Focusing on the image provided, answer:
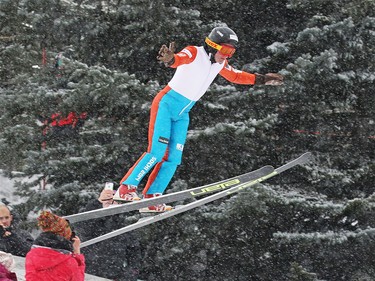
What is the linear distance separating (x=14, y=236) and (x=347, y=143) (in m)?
4.56

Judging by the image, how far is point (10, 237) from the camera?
6746 mm

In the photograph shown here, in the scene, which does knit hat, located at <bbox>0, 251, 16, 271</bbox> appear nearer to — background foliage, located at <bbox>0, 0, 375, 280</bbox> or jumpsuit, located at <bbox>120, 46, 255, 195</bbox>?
jumpsuit, located at <bbox>120, 46, 255, 195</bbox>

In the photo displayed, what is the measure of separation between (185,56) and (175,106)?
1.69ft

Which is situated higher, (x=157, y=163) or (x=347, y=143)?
(x=157, y=163)

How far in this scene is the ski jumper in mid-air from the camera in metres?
5.92

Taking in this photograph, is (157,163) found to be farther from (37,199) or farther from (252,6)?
(252,6)

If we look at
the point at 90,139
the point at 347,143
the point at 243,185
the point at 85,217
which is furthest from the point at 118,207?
the point at 347,143

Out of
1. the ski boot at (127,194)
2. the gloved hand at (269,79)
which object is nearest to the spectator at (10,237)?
the ski boot at (127,194)

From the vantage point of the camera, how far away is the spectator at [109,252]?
7.05 meters

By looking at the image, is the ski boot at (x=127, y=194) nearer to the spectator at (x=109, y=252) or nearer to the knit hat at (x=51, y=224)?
the spectator at (x=109, y=252)

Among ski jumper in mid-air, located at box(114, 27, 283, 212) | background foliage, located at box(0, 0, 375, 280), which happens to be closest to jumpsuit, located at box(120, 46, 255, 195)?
ski jumper in mid-air, located at box(114, 27, 283, 212)

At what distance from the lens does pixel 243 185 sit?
23.1ft

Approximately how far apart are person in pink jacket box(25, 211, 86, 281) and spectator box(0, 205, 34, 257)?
1770 millimetres

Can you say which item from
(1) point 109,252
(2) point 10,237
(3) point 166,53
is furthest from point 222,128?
(3) point 166,53
